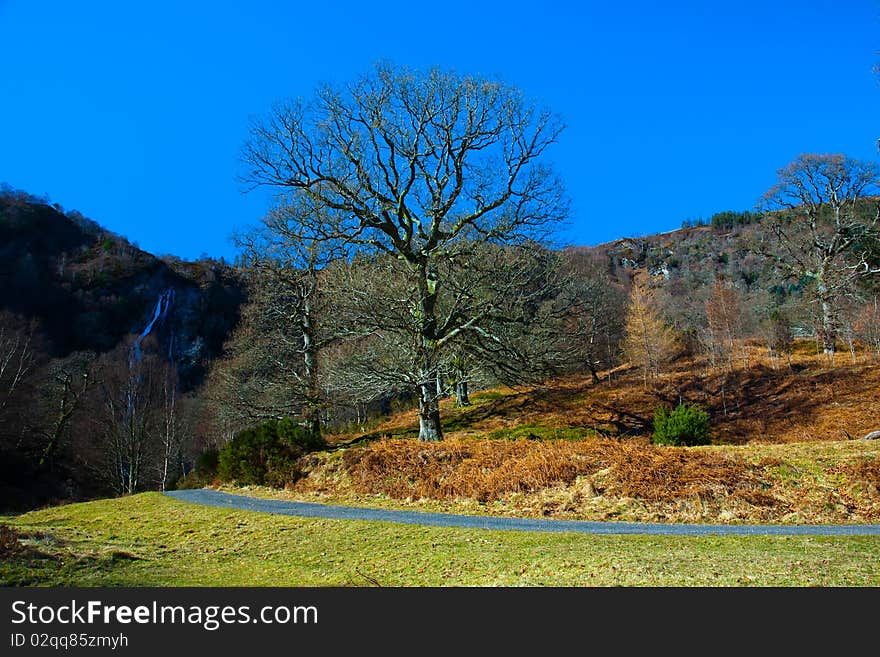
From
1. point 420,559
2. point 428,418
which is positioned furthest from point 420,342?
point 420,559

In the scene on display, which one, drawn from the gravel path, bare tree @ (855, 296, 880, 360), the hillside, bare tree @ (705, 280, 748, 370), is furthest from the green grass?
the hillside

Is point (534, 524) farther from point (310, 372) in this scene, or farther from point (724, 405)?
point (724, 405)

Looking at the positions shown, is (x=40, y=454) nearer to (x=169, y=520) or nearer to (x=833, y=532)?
(x=169, y=520)

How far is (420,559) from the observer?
23.6ft

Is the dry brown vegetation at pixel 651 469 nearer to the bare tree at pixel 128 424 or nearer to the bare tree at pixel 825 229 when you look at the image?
the bare tree at pixel 825 229

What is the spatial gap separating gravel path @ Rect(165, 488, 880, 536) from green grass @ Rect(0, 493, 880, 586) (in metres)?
0.60

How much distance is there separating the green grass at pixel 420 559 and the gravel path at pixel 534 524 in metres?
0.60

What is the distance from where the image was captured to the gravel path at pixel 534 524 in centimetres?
876

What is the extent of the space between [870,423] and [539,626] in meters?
20.6

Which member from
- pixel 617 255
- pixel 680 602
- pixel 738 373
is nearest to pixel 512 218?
pixel 680 602

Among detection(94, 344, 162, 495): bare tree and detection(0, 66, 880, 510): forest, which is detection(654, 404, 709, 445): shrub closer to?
detection(0, 66, 880, 510): forest

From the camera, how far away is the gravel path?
28.8ft

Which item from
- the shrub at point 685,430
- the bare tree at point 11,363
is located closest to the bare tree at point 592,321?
the shrub at point 685,430

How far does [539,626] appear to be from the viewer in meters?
4.24
